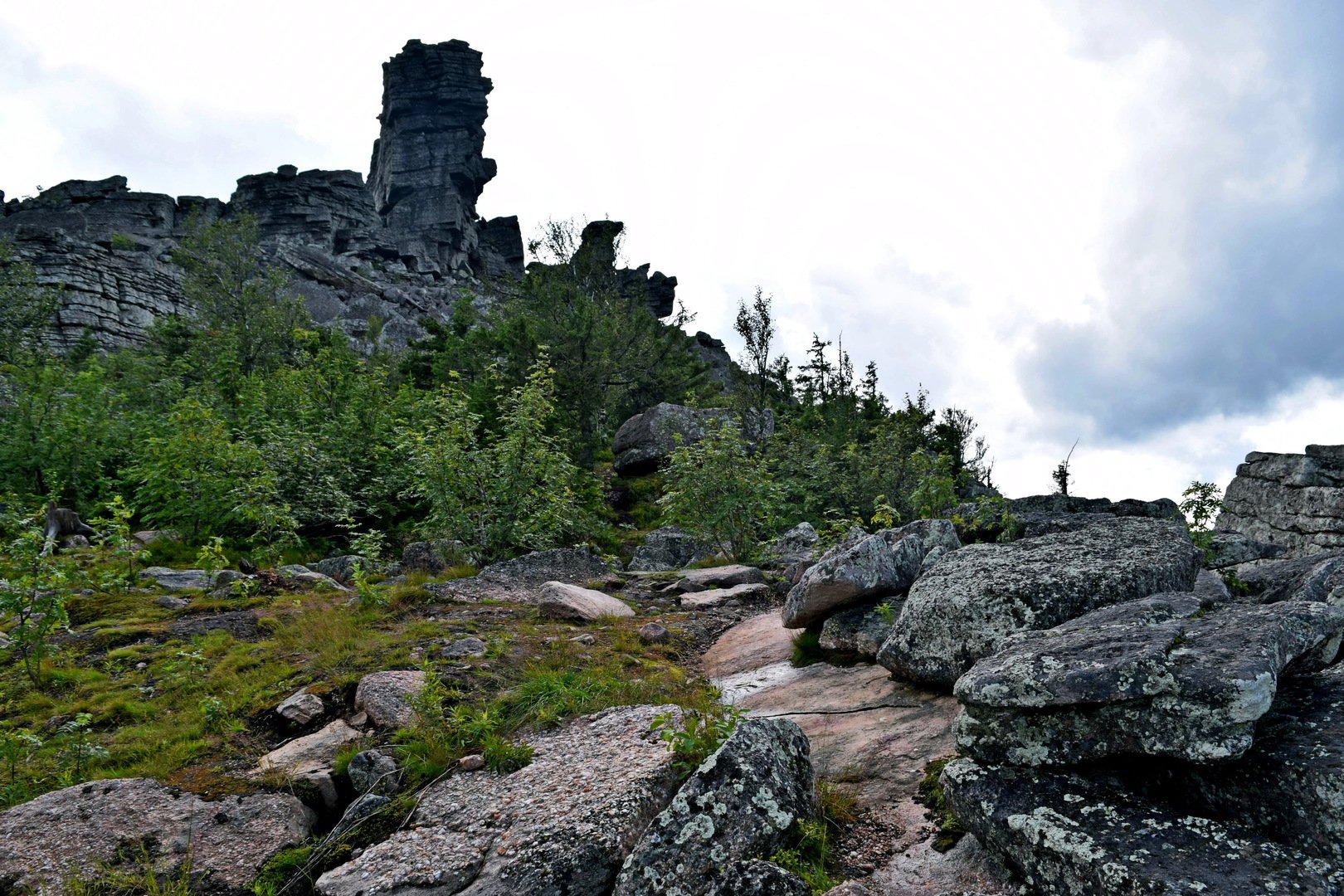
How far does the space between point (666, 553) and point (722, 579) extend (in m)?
4.67

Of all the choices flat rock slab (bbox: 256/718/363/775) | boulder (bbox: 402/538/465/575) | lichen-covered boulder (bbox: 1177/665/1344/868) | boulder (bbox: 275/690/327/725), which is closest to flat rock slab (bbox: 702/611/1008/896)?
lichen-covered boulder (bbox: 1177/665/1344/868)

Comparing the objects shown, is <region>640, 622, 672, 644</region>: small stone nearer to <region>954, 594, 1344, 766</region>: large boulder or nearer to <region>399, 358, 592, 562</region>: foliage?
<region>399, 358, 592, 562</region>: foliage

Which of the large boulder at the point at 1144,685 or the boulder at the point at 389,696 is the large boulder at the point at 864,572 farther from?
the boulder at the point at 389,696

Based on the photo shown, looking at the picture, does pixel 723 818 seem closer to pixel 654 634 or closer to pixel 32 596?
pixel 654 634

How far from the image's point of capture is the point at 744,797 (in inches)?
161

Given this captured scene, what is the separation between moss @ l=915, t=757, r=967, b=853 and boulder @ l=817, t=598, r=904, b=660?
84.3 inches

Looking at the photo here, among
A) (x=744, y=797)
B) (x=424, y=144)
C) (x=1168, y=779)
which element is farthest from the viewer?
(x=424, y=144)

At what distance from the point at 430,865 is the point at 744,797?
191 centimetres

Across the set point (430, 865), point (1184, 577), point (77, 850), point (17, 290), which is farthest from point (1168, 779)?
point (17, 290)

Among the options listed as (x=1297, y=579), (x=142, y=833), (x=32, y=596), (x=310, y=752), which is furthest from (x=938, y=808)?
(x=32, y=596)

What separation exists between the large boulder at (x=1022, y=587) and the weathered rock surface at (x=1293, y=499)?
36.3ft

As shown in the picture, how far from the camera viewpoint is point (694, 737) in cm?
474

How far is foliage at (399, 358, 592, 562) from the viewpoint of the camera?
13.2m

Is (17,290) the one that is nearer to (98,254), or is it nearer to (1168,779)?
(98,254)
